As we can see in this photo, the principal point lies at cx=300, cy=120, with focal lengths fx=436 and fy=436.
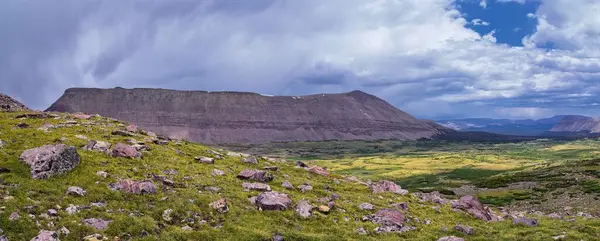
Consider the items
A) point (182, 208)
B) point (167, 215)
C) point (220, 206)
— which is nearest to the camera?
point (167, 215)

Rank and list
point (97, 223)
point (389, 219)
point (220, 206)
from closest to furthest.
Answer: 1. point (97, 223)
2. point (220, 206)
3. point (389, 219)

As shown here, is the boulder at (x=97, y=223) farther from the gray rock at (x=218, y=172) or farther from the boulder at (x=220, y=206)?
the gray rock at (x=218, y=172)

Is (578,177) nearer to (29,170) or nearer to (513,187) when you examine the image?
(513,187)

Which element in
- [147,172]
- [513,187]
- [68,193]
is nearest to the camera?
[68,193]

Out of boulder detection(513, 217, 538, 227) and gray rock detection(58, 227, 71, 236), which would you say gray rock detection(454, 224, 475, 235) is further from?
gray rock detection(58, 227, 71, 236)

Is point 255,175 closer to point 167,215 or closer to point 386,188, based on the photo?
point 167,215

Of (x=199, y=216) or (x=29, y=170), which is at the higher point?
(x=29, y=170)

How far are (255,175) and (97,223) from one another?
19.4 metres

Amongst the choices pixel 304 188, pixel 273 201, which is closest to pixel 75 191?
pixel 273 201

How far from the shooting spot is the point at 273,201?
123 ft

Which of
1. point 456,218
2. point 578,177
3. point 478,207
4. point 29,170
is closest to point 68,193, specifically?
point 29,170

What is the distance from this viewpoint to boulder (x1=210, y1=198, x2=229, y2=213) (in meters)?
34.9

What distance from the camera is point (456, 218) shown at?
4250cm

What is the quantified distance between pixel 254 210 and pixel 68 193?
14.0m
